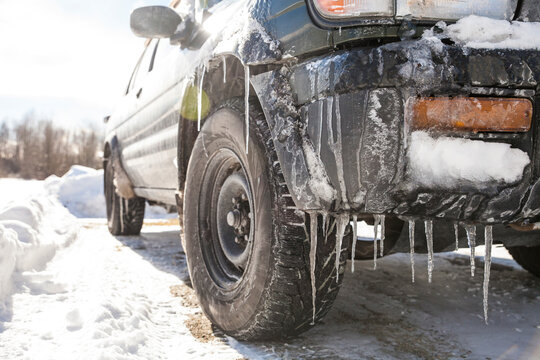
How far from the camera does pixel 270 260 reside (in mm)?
1702

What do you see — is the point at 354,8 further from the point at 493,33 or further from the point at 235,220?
the point at 235,220

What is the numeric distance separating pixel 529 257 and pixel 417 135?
7.75 feet

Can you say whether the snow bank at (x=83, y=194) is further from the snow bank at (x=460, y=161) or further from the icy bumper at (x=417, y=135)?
the snow bank at (x=460, y=161)

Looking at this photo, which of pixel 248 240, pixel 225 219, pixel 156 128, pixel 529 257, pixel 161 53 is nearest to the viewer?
pixel 248 240

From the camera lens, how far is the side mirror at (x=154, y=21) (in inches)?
104

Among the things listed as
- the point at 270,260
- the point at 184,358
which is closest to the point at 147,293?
the point at 184,358

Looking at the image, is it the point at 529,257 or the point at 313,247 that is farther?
the point at 529,257

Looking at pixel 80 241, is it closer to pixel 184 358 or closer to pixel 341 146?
pixel 184 358

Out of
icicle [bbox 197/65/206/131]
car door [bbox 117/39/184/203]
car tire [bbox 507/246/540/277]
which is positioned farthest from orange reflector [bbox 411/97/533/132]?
car tire [bbox 507/246/540/277]

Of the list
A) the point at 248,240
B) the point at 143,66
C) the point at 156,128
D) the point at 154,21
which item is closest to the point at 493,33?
the point at 248,240

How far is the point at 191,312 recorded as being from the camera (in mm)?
2434

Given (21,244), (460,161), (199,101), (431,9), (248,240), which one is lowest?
(21,244)

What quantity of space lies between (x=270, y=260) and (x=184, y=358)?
0.55 m

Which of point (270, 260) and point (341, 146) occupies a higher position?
point (341, 146)
